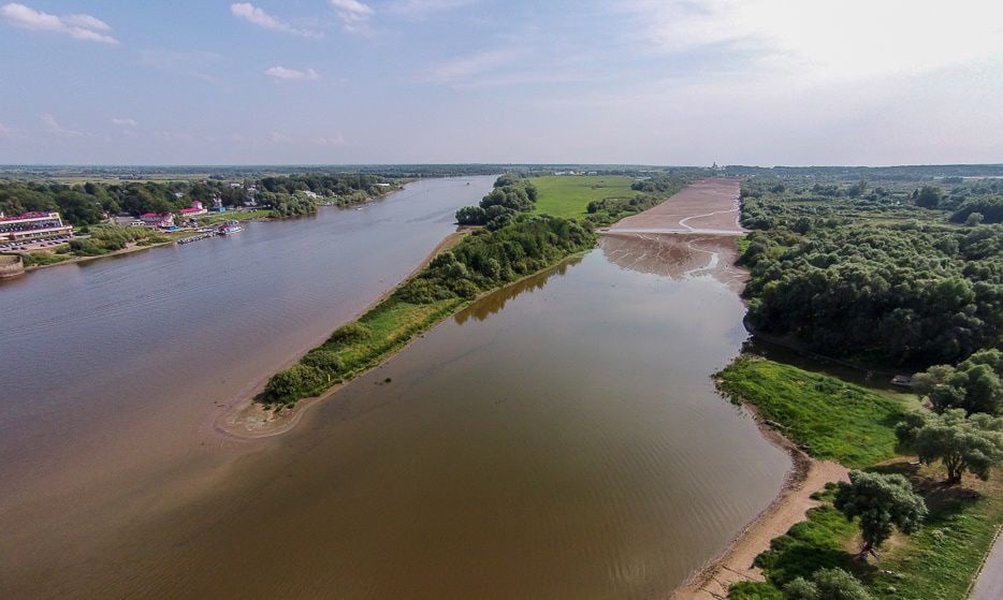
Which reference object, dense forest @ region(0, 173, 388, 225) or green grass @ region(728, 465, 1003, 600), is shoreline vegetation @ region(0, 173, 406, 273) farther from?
green grass @ region(728, 465, 1003, 600)

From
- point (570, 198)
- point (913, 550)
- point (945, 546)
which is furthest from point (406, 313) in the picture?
point (570, 198)

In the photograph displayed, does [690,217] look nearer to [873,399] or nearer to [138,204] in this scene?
[873,399]

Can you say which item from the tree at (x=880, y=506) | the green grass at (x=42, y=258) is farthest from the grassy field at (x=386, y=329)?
the green grass at (x=42, y=258)

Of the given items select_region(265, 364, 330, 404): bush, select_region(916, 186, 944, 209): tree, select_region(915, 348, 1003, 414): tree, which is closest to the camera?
select_region(915, 348, 1003, 414): tree

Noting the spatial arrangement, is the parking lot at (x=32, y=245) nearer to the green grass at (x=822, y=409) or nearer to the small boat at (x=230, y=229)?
the small boat at (x=230, y=229)

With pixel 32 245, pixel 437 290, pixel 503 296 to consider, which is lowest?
pixel 503 296

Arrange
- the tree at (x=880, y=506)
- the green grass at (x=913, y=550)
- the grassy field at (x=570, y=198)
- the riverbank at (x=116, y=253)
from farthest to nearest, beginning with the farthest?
the grassy field at (x=570, y=198)
the riverbank at (x=116, y=253)
the tree at (x=880, y=506)
the green grass at (x=913, y=550)

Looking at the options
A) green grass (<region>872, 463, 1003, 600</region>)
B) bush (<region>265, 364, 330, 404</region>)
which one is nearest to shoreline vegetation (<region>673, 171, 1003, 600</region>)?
green grass (<region>872, 463, 1003, 600</region>)
